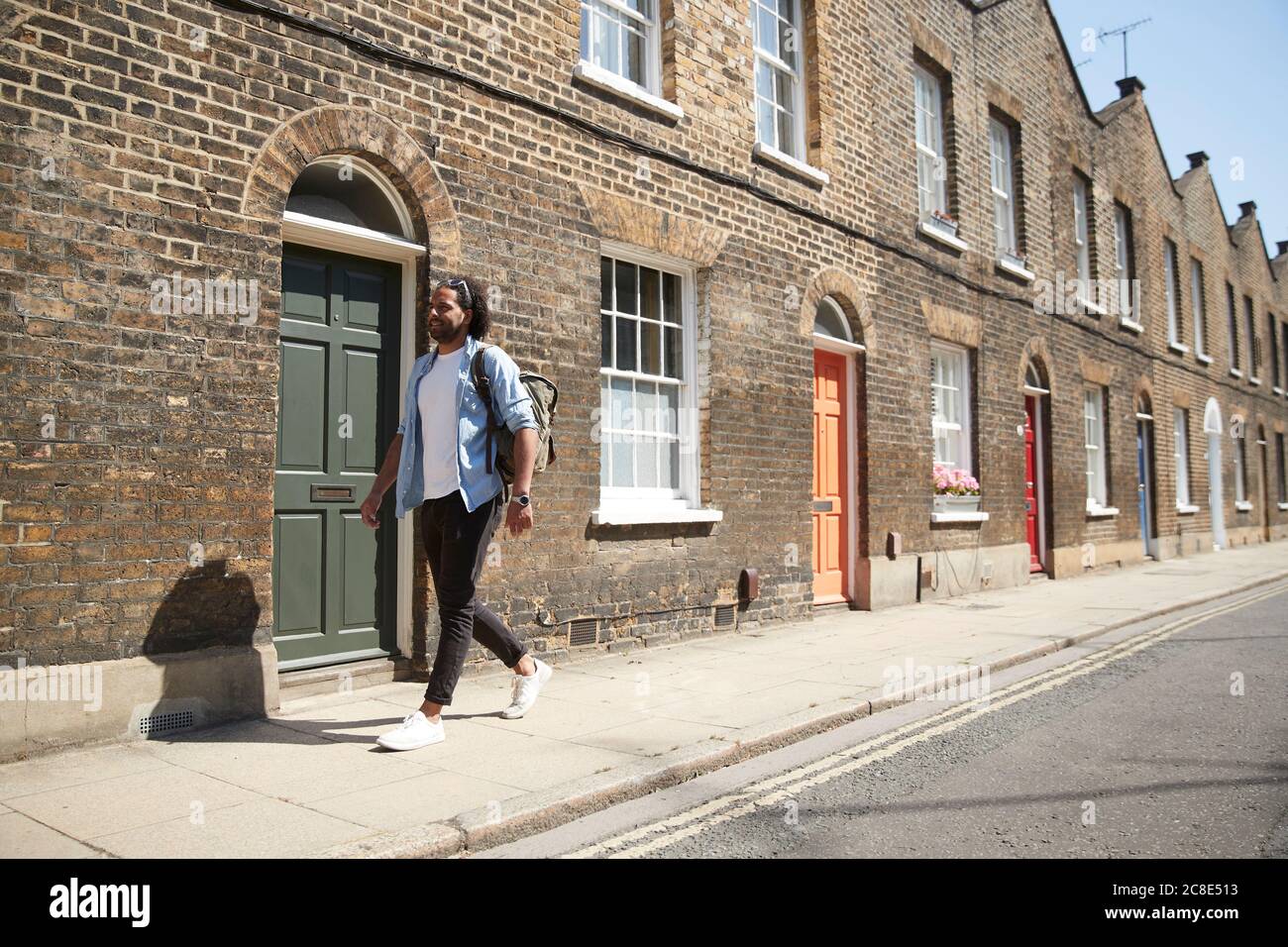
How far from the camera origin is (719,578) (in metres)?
8.66

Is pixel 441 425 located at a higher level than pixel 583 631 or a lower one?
higher

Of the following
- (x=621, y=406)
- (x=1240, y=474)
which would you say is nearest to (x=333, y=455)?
(x=621, y=406)

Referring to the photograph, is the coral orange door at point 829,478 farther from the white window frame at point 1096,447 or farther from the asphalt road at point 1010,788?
the white window frame at point 1096,447

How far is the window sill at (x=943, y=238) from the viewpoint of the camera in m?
11.9

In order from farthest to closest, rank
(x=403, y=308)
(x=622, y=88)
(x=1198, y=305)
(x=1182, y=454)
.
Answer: (x=1198, y=305) → (x=1182, y=454) → (x=622, y=88) → (x=403, y=308)

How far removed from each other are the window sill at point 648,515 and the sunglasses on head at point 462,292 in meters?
2.64

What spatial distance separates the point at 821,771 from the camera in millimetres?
4688

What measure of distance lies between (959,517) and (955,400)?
5.73 feet

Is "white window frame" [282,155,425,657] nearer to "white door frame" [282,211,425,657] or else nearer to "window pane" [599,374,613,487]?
"white door frame" [282,211,425,657]

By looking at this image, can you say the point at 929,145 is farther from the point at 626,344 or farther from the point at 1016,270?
the point at 626,344

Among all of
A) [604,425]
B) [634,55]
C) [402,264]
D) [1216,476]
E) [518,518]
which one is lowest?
[518,518]

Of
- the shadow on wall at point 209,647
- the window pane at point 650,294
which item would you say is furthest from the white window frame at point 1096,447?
the shadow on wall at point 209,647

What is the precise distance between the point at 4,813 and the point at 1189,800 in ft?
15.8
